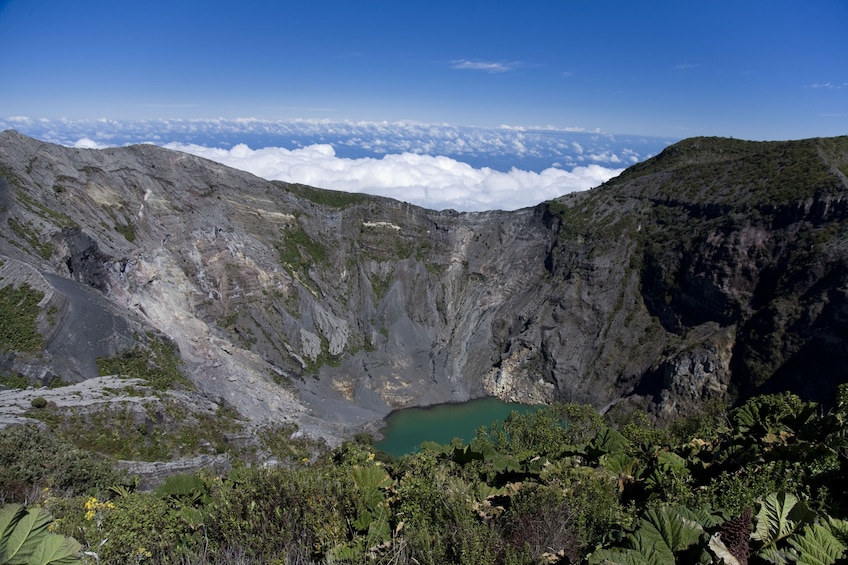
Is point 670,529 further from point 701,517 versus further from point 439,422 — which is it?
point 439,422

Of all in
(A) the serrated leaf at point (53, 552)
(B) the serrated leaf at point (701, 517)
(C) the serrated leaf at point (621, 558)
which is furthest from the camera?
(B) the serrated leaf at point (701, 517)

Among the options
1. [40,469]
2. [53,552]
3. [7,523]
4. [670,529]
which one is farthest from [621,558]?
[40,469]

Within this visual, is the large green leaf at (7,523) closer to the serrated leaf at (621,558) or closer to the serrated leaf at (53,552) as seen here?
the serrated leaf at (53,552)

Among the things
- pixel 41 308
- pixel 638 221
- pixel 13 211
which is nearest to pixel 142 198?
pixel 13 211

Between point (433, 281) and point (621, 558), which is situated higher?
point (621, 558)

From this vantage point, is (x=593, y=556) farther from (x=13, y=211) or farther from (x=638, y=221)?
(x=638, y=221)

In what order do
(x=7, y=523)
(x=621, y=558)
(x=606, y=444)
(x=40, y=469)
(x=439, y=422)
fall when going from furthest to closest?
(x=439, y=422) < (x=40, y=469) < (x=606, y=444) < (x=621, y=558) < (x=7, y=523)

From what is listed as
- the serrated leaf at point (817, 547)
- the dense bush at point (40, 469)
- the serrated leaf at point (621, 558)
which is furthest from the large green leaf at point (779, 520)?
the dense bush at point (40, 469)
